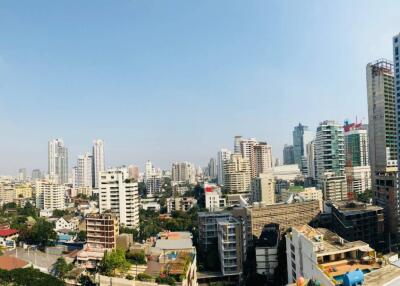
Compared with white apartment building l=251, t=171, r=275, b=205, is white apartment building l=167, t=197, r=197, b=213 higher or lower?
lower

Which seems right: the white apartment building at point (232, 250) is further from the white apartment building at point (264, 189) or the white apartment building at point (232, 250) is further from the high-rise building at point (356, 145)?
the high-rise building at point (356, 145)

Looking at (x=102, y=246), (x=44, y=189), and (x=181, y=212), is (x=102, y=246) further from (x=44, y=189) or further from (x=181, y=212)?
(x=44, y=189)

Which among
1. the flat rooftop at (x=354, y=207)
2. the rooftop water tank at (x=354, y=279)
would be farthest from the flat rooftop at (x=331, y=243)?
the flat rooftop at (x=354, y=207)

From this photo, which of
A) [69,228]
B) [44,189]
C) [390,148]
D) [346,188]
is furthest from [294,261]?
[44,189]

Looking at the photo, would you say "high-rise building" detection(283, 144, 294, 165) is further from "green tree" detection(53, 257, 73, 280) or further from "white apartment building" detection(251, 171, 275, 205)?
"green tree" detection(53, 257, 73, 280)

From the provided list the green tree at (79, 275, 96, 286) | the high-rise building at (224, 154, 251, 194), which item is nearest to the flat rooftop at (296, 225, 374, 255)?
the green tree at (79, 275, 96, 286)
